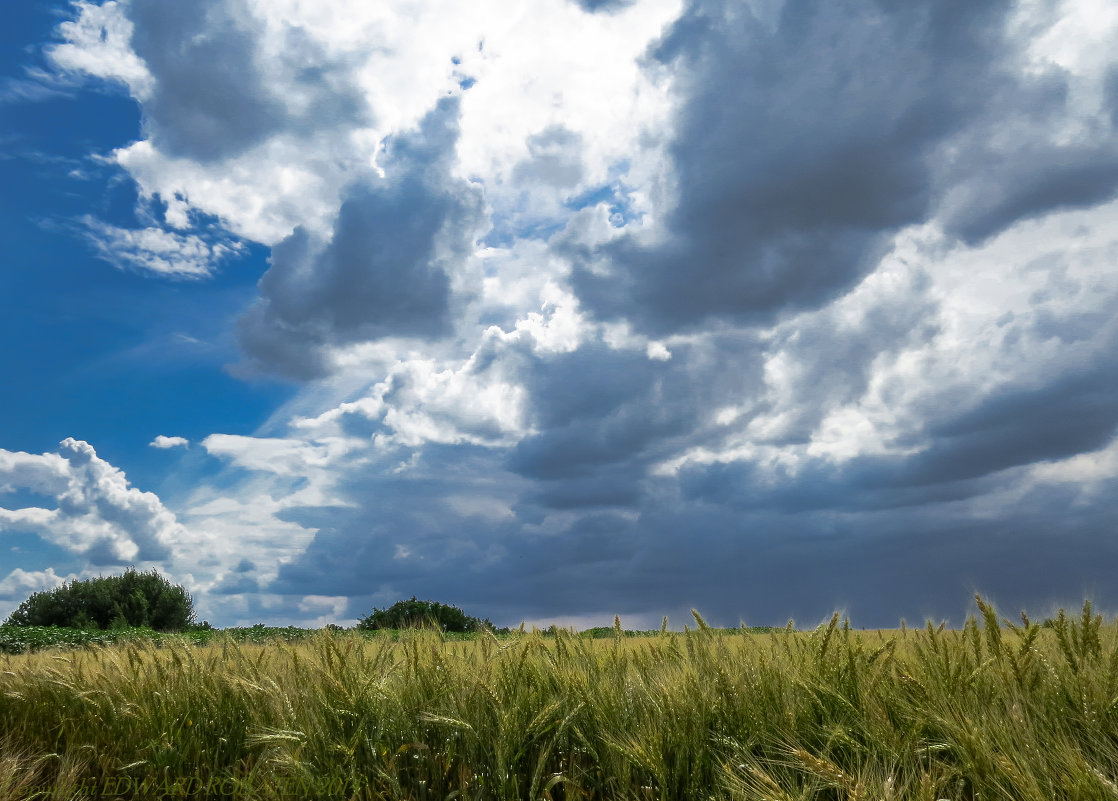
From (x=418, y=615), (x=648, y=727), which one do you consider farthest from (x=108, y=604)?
(x=648, y=727)

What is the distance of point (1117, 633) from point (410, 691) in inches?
208

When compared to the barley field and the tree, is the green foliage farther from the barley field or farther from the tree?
the barley field

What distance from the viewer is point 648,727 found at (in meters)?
3.48

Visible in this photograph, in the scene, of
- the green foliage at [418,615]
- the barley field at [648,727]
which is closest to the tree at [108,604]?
the green foliage at [418,615]

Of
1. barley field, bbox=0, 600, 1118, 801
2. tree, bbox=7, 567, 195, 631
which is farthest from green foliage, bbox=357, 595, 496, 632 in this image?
barley field, bbox=0, 600, 1118, 801

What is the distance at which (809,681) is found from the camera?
12.5 feet

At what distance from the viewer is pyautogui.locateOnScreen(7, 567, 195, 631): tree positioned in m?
26.2

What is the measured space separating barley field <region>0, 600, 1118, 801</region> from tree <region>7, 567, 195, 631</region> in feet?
81.6

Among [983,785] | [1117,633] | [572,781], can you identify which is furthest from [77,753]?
[1117,633]

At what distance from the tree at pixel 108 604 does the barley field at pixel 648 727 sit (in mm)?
24864

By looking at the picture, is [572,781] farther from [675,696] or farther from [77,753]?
[77,753]

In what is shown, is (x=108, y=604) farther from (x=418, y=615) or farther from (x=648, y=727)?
(x=648, y=727)

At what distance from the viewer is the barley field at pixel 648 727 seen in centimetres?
307

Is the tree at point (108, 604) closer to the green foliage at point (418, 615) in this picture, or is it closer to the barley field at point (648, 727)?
the green foliage at point (418, 615)
